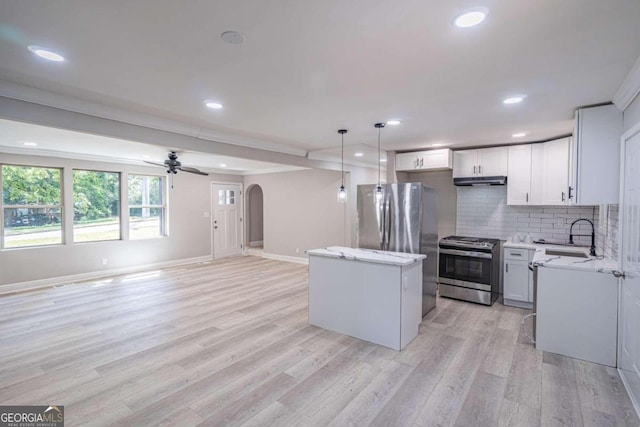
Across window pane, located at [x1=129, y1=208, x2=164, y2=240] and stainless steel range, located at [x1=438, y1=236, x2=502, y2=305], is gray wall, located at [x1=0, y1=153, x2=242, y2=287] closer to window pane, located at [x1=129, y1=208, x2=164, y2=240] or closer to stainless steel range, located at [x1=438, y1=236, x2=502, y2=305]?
window pane, located at [x1=129, y1=208, x2=164, y2=240]

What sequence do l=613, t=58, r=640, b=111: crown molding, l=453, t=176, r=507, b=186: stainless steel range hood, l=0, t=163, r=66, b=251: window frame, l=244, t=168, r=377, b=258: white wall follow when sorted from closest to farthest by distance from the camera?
l=613, t=58, r=640, b=111: crown molding
l=453, t=176, r=507, b=186: stainless steel range hood
l=0, t=163, r=66, b=251: window frame
l=244, t=168, r=377, b=258: white wall

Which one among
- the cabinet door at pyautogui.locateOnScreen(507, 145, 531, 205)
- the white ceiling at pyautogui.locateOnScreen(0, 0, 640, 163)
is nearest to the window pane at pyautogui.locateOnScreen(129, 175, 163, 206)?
the white ceiling at pyautogui.locateOnScreen(0, 0, 640, 163)

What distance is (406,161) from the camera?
5.58 m

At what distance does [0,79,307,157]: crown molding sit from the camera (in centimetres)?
274

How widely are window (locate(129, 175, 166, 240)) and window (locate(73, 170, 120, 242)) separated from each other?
0.30m

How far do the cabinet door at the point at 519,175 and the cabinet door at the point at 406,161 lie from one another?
55.2 inches

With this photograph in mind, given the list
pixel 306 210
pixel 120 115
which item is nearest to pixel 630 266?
pixel 120 115

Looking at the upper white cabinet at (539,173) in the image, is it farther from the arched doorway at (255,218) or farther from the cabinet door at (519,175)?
the arched doorway at (255,218)

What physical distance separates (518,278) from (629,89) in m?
2.83

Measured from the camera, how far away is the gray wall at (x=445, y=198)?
5750 mm

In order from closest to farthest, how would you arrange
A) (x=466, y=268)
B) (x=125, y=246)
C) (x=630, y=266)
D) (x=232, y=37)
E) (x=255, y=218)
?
1. (x=232, y=37)
2. (x=630, y=266)
3. (x=466, y=268)
4. (x=125, y=246)
5. (x=255, y=218)

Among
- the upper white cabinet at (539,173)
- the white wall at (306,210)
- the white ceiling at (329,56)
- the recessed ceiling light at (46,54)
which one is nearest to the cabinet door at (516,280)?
the upper white cabinet at (539,173)

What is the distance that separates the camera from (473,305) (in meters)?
4.70

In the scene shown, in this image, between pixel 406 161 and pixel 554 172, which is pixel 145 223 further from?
pixel 554 172
